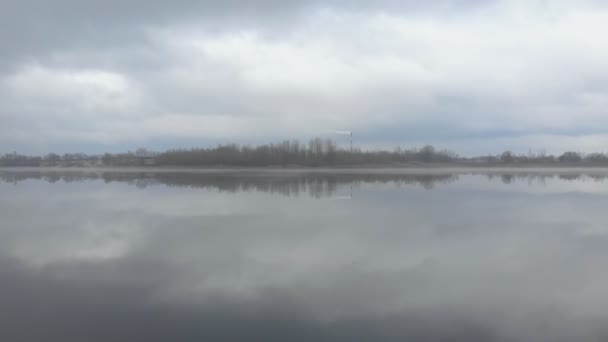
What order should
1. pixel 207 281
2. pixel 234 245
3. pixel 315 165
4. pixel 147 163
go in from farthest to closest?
pixel 147 163
pixel 315 165
pixel 234 245
pixel 207 281

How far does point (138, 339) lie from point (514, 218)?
32.7 ft

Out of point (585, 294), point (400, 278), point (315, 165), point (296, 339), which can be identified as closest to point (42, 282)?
point (296, 339)

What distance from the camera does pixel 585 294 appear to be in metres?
5.15

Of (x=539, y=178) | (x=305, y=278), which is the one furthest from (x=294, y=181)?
(x=305, y=278)

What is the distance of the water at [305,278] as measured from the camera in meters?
4.25

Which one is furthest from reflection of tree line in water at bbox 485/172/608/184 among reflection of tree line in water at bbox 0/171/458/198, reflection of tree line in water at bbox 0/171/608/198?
reflection of tree line in water at bbox 0/171/458/198

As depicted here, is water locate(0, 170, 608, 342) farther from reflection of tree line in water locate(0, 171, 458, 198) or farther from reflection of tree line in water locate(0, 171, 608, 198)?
reflection of tree line in water locate(0, 171, 608, 198)

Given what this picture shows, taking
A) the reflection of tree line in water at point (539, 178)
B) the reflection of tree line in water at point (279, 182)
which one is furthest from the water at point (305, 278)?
the reflection of tree line in water at point (539, 178)

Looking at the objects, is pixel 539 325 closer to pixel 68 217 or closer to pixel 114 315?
pixel 114 315

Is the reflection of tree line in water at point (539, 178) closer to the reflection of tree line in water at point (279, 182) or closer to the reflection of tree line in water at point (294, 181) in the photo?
the reflection of tree line in water at point (294, 181)

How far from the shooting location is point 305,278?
5758 millimetres

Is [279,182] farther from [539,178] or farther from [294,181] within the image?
[539,178]

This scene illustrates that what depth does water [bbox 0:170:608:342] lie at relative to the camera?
4246mm

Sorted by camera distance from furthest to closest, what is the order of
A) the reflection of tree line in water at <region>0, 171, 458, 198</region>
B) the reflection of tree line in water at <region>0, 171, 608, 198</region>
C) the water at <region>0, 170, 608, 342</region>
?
the reflection of tree line in water at <region>0, 171, 608, 198</region>
the reflection of tree line in water at <region>0, 171, 458, 198</region>
the water at <region>0, 170, 608, 342</region>
